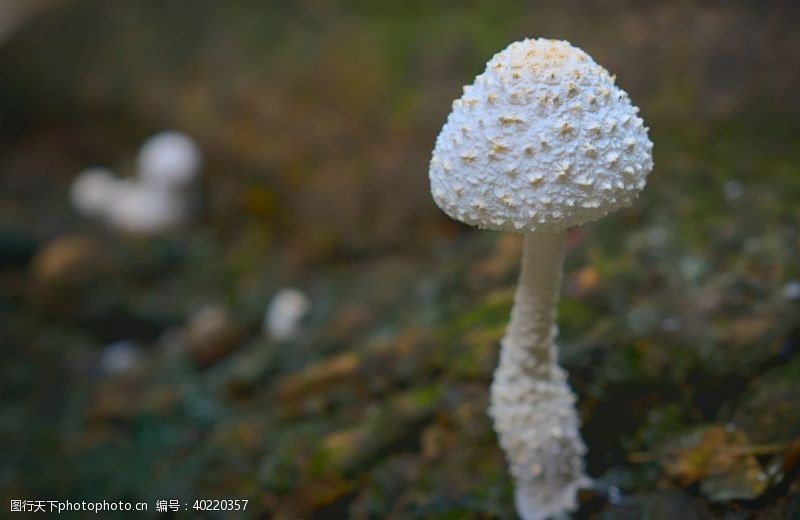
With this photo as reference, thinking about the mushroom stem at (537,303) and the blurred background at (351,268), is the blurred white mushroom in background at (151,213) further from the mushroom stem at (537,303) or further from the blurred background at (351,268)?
the mushroom stem at (537,303)

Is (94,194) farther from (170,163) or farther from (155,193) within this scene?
(170,163)

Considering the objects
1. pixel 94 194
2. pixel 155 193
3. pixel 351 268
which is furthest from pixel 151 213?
pixel 351 268

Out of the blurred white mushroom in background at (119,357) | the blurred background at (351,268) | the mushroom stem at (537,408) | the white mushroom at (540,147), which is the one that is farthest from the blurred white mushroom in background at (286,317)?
the white mushroom at (540,147)

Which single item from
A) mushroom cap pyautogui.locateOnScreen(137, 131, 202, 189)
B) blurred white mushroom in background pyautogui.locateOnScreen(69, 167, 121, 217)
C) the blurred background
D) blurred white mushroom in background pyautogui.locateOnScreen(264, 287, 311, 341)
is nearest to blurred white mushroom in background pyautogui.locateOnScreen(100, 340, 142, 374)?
the blurred background

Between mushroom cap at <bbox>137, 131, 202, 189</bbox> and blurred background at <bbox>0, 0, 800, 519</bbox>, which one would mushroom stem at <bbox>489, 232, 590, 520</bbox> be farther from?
mushroom cap at <bbox>137, 131, 202, 189</bbox>

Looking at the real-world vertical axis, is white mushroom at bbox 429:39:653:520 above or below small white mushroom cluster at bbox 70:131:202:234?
below
